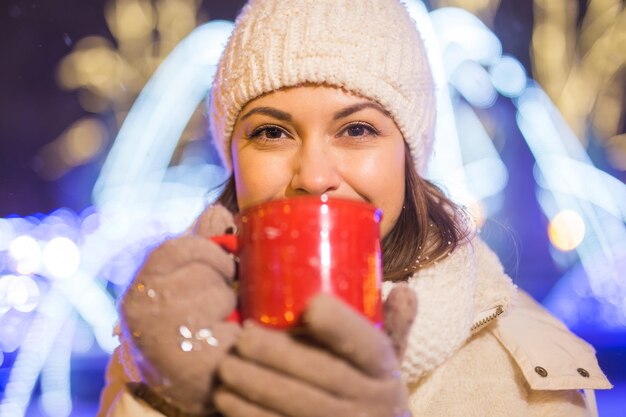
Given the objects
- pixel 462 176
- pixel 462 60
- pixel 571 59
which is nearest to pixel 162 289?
pixel 462 176

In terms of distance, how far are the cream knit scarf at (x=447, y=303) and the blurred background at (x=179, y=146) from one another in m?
3.77

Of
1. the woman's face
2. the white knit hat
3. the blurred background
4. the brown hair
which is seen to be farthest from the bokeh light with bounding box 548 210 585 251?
the woman's face

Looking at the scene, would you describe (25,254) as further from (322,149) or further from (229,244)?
(229,244)

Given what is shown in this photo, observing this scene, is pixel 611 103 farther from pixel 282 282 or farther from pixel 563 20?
pixel 282 282

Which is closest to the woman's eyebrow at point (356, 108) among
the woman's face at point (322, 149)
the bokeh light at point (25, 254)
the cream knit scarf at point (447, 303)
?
the woman's face at point (322, 149)

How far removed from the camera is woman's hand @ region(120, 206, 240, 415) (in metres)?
0.69

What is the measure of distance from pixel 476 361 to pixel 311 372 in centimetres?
74

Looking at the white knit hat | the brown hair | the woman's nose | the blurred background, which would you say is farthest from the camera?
the blurred background

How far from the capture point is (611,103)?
630 cm

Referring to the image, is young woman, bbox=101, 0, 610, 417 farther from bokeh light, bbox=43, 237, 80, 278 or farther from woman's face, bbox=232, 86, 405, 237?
bokeh light, bbox=43, 237, 80, 278

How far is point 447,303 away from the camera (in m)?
1.13

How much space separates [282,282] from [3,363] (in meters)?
4.91

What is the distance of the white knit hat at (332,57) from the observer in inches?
44.8

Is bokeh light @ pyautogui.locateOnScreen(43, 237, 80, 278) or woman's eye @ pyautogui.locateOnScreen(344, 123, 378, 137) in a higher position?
woman's eye @ pyautogui.locateOnScreen(344, 123, 378, 137)
